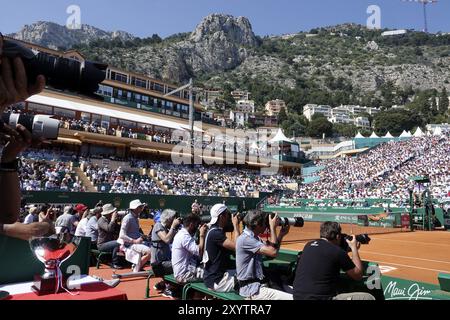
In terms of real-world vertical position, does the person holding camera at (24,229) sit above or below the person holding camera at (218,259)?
above

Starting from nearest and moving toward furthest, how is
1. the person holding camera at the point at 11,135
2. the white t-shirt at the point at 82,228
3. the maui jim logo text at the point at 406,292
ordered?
the person holding camera at the point at 11,135 → the maui jim logo text at the point at 406,292 → the white t-shirt at the point at 82,228

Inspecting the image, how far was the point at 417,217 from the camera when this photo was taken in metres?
23.5

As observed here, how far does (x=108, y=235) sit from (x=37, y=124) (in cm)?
744

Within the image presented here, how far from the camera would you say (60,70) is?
2104 mm

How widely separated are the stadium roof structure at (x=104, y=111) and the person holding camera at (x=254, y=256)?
35923 mm

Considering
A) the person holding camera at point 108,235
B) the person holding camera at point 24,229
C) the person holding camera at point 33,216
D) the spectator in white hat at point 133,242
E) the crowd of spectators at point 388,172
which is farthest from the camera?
the crowd of spectators at point 388,172

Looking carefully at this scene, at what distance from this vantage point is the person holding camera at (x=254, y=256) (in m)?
4.89

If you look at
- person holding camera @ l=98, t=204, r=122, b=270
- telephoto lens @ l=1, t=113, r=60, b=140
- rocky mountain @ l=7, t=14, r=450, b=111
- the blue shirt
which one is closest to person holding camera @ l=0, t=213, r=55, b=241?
telephoto lens @ l=1, t=113, r=60, b=140

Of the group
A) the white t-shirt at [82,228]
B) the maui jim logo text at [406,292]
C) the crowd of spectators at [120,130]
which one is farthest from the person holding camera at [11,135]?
the crowd of spectators at [120,130]

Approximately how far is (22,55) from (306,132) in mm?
121814

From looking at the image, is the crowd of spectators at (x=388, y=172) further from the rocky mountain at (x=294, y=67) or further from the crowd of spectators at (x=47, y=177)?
the rocky mountain at (x=294, y=67)

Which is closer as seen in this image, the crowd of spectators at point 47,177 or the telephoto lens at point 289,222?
the telephoto lens at point 289,222

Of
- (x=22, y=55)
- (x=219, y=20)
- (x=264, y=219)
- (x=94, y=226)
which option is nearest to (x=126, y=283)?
(x=94, y=226)
